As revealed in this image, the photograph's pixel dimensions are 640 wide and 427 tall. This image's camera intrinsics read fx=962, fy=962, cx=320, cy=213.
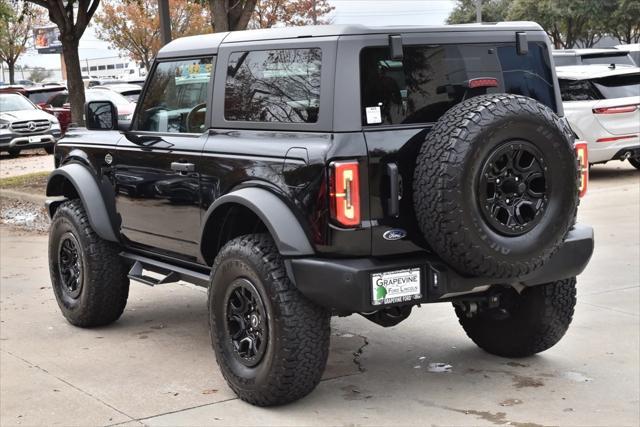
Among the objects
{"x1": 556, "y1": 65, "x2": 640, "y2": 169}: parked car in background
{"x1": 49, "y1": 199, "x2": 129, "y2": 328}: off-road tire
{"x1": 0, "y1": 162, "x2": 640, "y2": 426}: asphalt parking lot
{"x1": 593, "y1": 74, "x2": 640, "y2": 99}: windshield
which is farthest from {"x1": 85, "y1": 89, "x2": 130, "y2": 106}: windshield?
{"x1": 49, "y1": 199, "x2": 129, "y2": 328}: off-road tire

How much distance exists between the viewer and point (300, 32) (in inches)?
194

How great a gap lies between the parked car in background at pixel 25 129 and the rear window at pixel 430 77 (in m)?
17.9

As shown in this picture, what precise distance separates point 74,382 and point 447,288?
2.24 meters

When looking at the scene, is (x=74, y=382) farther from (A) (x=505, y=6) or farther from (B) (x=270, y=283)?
(A) (x=505, y=6)

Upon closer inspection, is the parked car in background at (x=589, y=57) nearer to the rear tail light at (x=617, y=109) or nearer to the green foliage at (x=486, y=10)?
the rear tail light at (x=617, y=109)

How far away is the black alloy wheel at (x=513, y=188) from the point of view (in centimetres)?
450

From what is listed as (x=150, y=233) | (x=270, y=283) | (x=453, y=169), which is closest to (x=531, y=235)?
(x=453, y=169)

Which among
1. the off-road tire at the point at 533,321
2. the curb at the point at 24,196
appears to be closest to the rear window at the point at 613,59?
the curb at the point at 24,196

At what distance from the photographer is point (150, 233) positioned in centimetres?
604

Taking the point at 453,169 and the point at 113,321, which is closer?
the point at 453,169

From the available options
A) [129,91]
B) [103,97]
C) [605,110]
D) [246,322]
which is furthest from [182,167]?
[129,91]

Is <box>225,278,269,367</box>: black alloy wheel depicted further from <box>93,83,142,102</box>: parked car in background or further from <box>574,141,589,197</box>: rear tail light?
<box>93,83,142,102</box>: parked car in background

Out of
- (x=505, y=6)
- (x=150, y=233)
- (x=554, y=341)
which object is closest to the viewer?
(x=554, y=341)

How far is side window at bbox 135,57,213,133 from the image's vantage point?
5.64 meters
